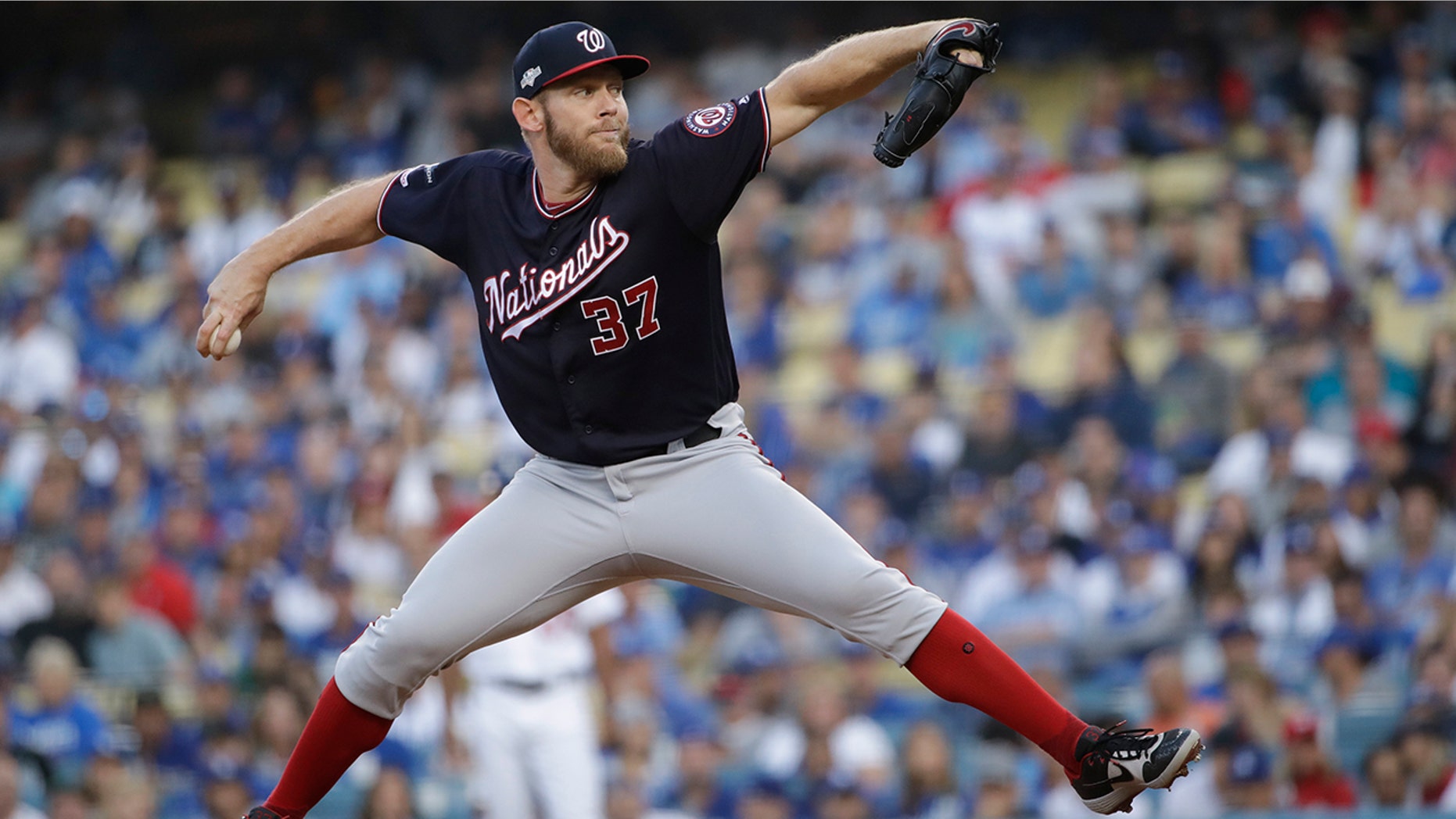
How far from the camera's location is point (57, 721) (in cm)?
808

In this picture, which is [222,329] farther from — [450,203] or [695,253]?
[695,253]

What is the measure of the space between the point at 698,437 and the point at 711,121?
757mm

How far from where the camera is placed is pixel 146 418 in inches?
421

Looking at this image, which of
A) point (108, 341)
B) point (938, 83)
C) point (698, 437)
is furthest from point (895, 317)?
point (938, 83)

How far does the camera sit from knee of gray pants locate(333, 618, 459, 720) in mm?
3881

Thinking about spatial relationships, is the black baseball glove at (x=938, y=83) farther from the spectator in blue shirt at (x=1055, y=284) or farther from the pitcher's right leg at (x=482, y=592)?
the spectator in blue shirt at (x=1055, y=284)

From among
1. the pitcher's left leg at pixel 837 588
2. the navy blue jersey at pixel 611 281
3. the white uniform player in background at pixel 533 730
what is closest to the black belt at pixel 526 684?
the white uniform player in background at pixel 533 730

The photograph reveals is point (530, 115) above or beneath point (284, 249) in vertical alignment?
above

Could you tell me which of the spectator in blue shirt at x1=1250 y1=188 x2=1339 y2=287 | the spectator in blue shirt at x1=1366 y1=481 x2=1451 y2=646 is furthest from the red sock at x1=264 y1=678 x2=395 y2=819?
the spectator in blue shirt at x1=1250 y1=188 x2=1339 y2=287

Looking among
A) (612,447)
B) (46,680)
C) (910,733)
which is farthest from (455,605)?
(46,680)

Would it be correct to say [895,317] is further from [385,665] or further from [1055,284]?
[385,665]

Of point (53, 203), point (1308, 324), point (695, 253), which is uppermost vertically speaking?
point (53, 203)

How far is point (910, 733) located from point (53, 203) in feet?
27.7

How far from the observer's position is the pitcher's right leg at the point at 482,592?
12.7ft
